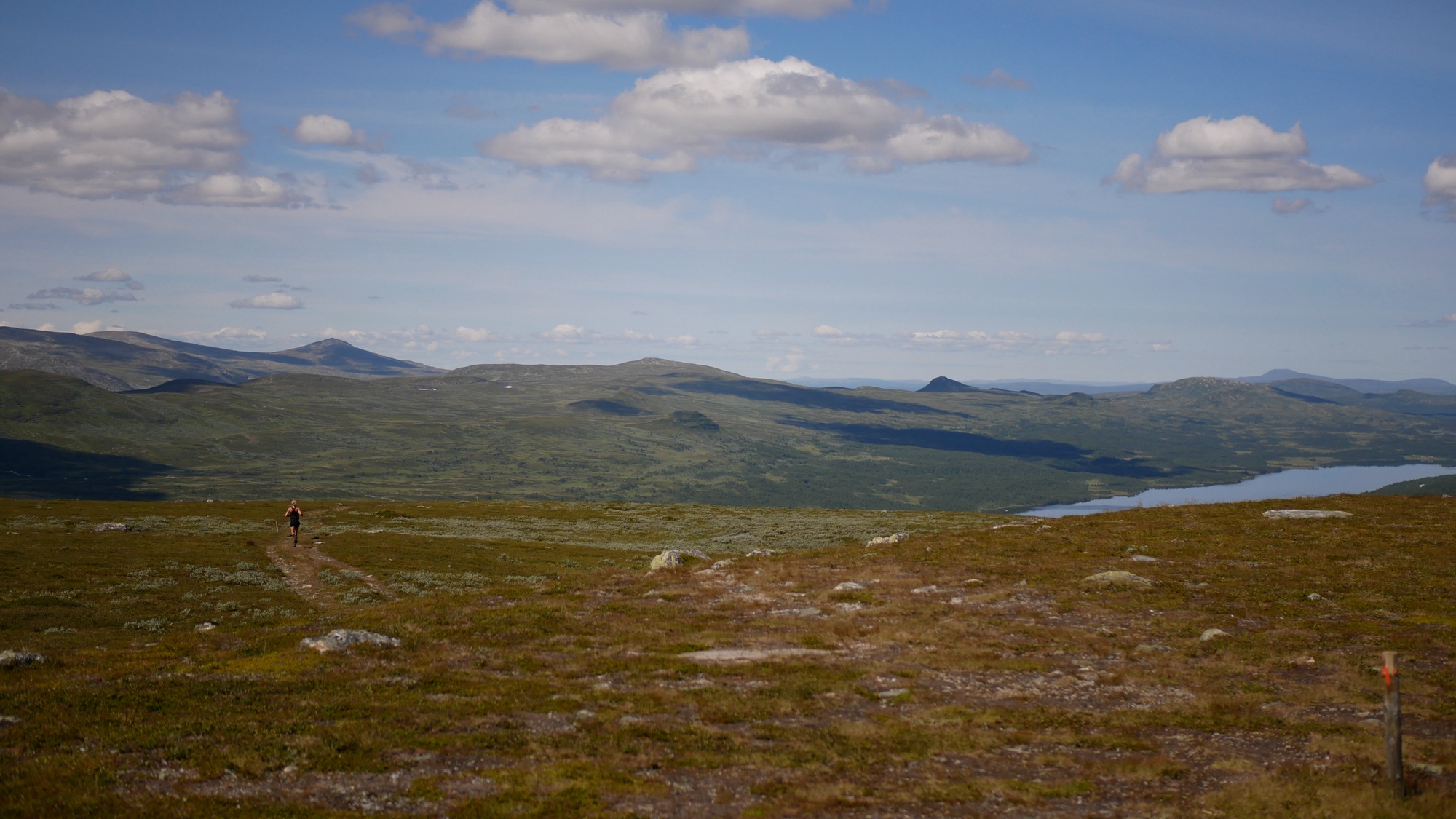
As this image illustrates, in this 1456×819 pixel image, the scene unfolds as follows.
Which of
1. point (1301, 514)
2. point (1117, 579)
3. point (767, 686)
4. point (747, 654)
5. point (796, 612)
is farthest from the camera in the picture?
point (1301, 514)

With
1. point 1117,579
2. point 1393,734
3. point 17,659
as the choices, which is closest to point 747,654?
point 1393,734

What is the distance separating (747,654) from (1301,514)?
168 ft

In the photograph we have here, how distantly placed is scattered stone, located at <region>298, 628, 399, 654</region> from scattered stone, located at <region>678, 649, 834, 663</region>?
1245cm

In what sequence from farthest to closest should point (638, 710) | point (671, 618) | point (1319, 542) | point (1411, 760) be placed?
point (1319, 542) → point (671, 618) → point (638, 710) → point (1411, 760)

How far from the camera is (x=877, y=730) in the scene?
23.4 m

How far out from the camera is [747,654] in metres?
32.2

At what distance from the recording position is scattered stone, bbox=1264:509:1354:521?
60.1m

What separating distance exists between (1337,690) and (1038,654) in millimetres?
9322

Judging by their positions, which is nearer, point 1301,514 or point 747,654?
point 747,654

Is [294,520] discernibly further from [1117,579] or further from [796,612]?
[1117,579]

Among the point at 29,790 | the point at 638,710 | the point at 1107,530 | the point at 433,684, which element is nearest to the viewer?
the point at 29,790

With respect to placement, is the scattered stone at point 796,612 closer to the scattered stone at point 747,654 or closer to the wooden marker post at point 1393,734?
the scattered stone at point 747,654

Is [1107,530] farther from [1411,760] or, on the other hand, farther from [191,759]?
[191,759]

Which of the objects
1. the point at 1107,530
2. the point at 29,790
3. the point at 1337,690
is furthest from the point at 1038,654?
the point at 1107,530
